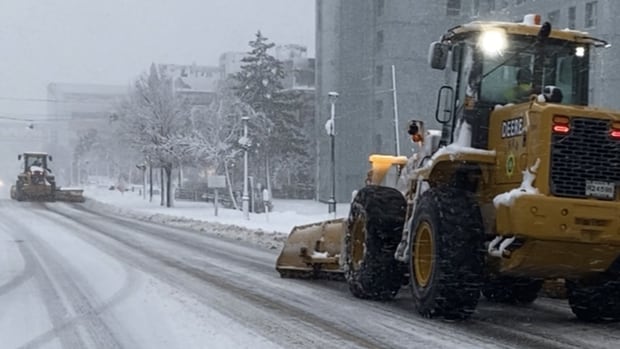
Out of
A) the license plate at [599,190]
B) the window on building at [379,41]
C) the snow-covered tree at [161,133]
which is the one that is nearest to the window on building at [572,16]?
the window on building at [379,41]

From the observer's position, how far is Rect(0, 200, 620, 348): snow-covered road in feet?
25.7

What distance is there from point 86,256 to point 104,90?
5845 inches

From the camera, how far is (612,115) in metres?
8.31

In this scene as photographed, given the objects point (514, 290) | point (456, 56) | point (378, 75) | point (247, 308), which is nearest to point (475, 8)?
point (378, 75)

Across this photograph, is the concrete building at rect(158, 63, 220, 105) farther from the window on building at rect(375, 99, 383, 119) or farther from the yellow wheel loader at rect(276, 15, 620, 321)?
the yellow wheel loader at rect(276, 15, 620, 321)

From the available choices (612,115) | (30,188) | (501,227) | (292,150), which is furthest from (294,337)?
(292,150)

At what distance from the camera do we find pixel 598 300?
30.2 feet

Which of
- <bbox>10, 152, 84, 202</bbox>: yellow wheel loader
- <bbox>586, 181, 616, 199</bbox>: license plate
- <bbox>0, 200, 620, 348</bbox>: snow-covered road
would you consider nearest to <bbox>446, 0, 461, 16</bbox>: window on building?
<bbox>10, 152, 84, 202</bbox>: yellow wheel loader

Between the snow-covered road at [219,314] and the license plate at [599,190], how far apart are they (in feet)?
4.47

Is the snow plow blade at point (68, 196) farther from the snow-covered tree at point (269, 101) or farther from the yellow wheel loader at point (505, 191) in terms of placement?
the yellow wheel loader at point (505, 191)

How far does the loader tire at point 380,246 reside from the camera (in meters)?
10.4

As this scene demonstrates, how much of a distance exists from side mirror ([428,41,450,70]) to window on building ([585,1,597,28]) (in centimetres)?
4042

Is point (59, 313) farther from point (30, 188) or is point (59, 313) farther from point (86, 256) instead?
point (30, 188)

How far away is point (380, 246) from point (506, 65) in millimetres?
2714
